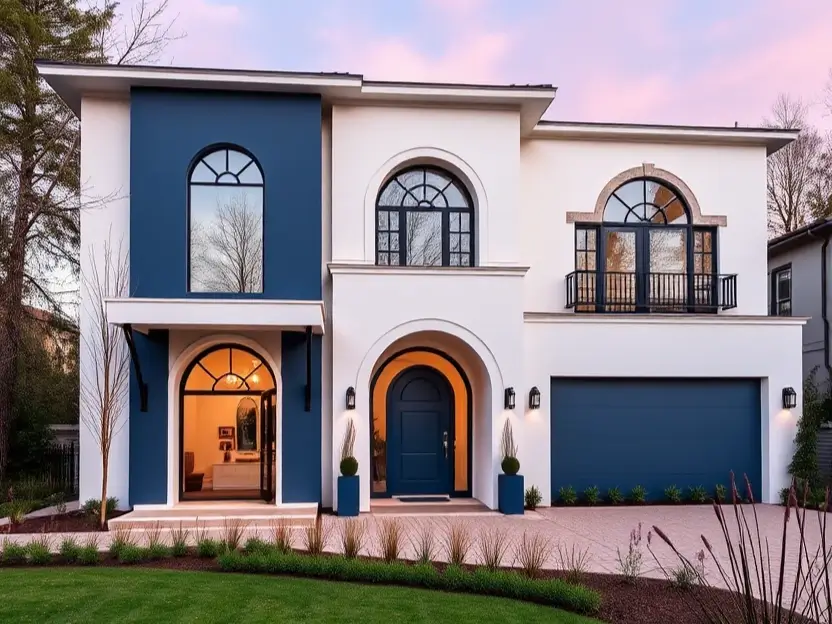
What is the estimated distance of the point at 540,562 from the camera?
7945 mm

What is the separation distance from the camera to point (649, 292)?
14445 mm

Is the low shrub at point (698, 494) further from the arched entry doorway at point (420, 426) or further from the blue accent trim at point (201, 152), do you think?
the blue accent trim at point (201, 152)

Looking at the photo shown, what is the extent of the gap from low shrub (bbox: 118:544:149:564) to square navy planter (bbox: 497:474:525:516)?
624 cm

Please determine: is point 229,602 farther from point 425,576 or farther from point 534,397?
point 534,397

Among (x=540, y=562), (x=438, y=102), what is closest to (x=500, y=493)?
(x=540, y=562)

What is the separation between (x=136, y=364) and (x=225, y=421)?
220cm

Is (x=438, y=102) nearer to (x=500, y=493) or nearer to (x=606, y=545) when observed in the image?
(x=500, y=493)

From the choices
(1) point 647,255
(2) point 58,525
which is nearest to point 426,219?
(1) point 647,255

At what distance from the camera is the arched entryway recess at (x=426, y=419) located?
13.6 metres

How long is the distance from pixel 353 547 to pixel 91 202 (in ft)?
27.1

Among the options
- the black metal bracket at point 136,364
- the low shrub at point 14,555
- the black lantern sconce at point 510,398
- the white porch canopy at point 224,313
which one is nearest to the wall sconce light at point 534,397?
the black lantern sconce at point 510,398

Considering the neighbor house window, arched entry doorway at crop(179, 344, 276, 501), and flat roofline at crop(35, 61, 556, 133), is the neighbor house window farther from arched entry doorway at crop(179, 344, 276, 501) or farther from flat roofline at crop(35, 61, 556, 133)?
arched entry doorway at crop(179, 344, 276, 501)

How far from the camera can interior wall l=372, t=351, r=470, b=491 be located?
13.9 m

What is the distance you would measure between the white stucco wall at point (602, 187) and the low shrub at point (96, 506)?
8.54 meters
